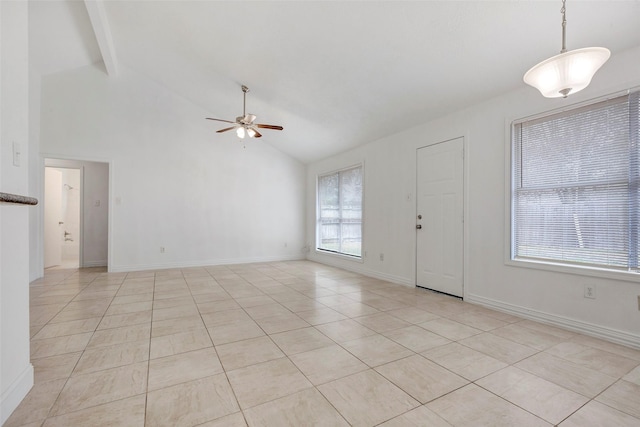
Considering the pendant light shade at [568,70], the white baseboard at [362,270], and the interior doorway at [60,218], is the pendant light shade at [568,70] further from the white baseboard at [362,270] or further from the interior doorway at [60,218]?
the interior doorway at [60,218]

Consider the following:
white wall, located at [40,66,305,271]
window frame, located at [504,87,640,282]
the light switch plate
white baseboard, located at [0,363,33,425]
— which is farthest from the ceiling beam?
window frame, located at [504,87,640,282]

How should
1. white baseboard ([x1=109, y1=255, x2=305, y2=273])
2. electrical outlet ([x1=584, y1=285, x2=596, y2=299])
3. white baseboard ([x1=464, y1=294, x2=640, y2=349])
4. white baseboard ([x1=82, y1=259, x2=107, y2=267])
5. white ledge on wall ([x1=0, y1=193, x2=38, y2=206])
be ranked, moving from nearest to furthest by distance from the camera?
white ledge on wall ([x1=0, y1=193, x2=38, y2=206]), white baseboard ([x1=464, y1=294, x2=640, y2=349]), electrical outlet ([x1=584, y1=285, x2=596, y2=299]), white baseboard ([x1=109, y1=255, x2=305, y2=273]), white baseboard ([x1=82, y1=259, x2=107, y2=267])

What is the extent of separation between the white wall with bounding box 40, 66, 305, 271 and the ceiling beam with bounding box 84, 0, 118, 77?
514mm

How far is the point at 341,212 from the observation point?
6.28 metres

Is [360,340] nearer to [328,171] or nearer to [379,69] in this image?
[379,69]

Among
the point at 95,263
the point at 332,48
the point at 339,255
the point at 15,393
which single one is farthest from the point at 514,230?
the point at 95,263

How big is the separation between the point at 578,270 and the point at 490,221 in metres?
0.92

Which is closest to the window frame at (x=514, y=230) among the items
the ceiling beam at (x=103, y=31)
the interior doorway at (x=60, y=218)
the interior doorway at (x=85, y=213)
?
the ceiling beam at (x=103, y=31)

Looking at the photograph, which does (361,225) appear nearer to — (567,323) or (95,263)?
(567,323)

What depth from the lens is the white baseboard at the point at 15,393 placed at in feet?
4.75

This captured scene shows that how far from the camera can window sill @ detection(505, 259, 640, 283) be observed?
2.40 m

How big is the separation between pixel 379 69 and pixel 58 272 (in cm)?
649

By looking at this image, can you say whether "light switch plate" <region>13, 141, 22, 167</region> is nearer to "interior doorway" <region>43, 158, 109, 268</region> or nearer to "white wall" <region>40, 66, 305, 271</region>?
"white wall" <region>40, 66, 305, 271</region>

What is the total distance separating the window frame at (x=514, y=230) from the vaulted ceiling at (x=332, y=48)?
391 mm
